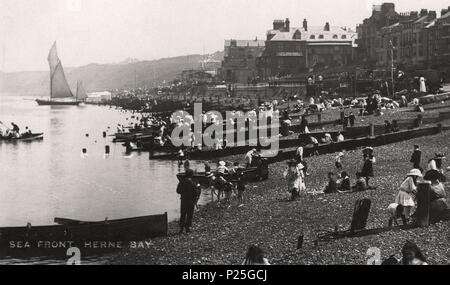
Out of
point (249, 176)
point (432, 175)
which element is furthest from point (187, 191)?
point (249, 176)

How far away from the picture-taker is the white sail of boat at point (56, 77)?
17512 cm

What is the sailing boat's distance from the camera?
176 metres

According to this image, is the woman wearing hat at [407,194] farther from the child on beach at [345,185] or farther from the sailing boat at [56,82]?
the sailing boat at [56,82]

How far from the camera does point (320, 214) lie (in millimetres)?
21484

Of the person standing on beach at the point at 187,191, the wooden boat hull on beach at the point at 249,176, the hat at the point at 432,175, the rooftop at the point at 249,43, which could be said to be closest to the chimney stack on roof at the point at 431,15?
the wooden boat hull on beach at the point at 249,176

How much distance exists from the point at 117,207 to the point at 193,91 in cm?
11580

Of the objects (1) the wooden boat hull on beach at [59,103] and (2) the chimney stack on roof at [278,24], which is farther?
(1) the wooden boat hull on beach at [59,103]

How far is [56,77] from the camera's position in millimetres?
180000

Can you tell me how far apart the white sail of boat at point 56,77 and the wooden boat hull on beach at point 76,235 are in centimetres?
15742

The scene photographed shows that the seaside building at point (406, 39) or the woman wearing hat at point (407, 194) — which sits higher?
the seaside building at point (406, 39)

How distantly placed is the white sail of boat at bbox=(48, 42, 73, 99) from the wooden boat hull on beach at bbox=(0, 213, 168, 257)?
157423mm

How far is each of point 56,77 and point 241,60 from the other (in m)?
62.6

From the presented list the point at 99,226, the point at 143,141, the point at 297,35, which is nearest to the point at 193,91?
the point at 297,35
